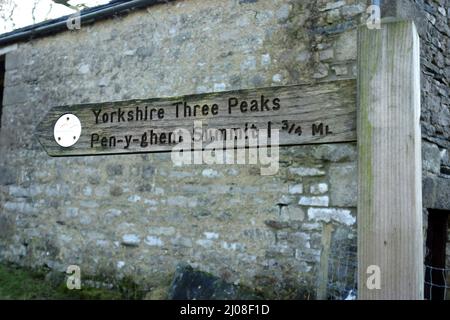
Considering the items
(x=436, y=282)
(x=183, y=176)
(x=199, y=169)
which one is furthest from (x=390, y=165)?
(x=436, y=282)

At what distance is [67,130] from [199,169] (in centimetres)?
265

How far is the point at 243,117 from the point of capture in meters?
1.61

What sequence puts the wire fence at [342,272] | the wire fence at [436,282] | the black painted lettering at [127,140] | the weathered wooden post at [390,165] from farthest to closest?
the wire fence at [436,282] → the wire fence at [342,272] → the black painted lettering at [127,140] → the weathered wooden post at [390,165]

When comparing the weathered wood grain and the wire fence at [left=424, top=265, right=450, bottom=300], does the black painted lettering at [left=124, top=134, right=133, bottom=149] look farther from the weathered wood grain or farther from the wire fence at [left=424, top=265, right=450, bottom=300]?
the wire fence at [left=424, top=265, right=450, bottom=300]

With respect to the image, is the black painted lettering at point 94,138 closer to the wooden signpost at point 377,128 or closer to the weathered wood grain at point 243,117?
the weathered wood grain at point 243,117

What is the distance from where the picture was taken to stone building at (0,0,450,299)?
3.88m

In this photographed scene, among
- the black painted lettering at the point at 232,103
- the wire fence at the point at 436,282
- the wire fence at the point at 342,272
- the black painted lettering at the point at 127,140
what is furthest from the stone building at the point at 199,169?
the black painted lettering at the point at 127,140

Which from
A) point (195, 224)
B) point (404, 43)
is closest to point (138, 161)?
point (195, 224)

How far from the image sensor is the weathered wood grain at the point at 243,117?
1496 millimetres

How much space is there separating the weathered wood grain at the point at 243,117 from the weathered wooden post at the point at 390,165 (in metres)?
0.07

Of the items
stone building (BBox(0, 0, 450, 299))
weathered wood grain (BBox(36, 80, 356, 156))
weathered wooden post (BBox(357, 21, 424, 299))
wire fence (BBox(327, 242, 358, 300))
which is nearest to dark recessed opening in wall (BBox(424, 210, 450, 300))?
stone building (BBox(0, 0, 450, 299))

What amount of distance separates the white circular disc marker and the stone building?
187 centimetres

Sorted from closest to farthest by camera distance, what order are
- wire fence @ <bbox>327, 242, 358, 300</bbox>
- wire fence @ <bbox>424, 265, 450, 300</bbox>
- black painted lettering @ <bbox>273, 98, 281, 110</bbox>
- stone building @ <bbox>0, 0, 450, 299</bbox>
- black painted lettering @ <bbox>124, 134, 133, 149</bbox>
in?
black painted lettering @ <bbox>273, 98, 281, 110</bbox>
black painted lettering @ <bbox>124, 134, 133, 149</bbox>
wire fence @ <bbox>327, 242, 358, 300</bbox>
stone building @ <bbox>0, 0, 450, 299</bbox>
wire fence @ <bbox>424, 265, 450, 300</bbox>

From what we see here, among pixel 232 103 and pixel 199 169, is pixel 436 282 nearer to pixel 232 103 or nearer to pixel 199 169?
pixel 199 169
